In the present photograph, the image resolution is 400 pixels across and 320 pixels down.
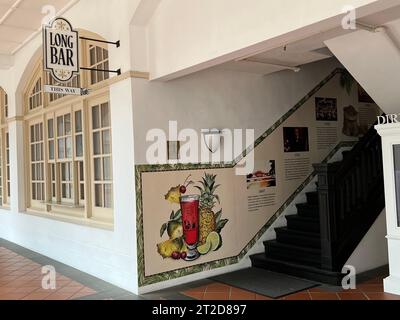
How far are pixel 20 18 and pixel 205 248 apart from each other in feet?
15.5

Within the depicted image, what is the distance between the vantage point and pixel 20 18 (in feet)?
22.0

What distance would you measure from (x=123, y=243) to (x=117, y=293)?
23.8 inches

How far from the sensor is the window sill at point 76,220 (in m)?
5.72

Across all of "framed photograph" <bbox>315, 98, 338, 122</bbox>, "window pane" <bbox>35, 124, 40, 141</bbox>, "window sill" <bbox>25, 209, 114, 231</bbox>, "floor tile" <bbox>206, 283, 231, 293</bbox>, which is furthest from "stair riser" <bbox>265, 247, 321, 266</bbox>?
"window pane" <bbox>35, 124, 40, 141</bbox>

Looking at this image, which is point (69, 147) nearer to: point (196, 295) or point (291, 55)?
point (196, 295)

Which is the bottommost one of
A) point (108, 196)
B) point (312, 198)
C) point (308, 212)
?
point (308, 212)

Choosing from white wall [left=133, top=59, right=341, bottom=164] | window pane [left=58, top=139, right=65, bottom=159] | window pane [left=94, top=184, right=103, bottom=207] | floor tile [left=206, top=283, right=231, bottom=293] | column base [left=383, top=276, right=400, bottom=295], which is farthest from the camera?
window pane [left=58, top=139, right=65, bottom=159]

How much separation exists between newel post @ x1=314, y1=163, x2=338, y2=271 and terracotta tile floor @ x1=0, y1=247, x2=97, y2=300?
2.92 metres

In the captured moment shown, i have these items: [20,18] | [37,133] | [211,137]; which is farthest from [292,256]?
[20,18]

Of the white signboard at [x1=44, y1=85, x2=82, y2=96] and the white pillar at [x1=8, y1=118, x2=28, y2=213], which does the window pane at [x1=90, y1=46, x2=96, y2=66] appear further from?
the white pillar at [x1=8, y1=118, x2=28, y2=213]

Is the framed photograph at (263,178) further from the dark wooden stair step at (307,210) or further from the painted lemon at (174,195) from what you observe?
the painted lemon at (174,195)

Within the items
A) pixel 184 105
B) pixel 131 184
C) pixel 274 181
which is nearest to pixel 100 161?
pixel 131 184

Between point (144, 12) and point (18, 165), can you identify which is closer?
point (144, 12)

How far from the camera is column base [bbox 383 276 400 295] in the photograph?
467 centimetres
